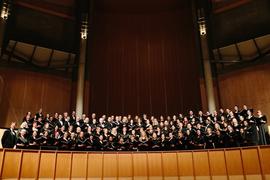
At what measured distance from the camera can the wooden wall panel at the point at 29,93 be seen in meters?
9.05

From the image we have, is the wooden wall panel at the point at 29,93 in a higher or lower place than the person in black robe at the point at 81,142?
higher

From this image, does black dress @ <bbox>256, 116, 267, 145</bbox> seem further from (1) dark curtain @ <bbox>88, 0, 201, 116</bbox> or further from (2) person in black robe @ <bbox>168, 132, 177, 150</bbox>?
(1) dark curtain @ <bbox>88, 0, 201, 116</bbox>

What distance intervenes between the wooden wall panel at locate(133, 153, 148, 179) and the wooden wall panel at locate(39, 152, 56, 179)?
1.54 metres

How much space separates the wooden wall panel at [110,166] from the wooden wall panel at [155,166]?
0.66 metres

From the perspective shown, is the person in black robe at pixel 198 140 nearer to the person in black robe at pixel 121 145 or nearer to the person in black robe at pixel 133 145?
the person in black robe at pixel 133 145


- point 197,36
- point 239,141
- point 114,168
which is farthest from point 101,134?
point 197,36

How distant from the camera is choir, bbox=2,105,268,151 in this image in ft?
19.3

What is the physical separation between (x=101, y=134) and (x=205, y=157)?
2175mm

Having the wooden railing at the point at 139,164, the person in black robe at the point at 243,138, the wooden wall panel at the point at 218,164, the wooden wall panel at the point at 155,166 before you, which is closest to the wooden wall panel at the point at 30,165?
the wooden railing at the point at 139,164

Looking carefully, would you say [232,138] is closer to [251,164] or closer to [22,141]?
[251,164]

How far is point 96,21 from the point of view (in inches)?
424

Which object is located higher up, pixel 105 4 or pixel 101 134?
pixel 105 4

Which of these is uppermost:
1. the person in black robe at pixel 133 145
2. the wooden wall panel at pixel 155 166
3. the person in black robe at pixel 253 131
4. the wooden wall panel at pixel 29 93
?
the wooden wall panel at pixel 29 93

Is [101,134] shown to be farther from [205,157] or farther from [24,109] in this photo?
[24,109]
